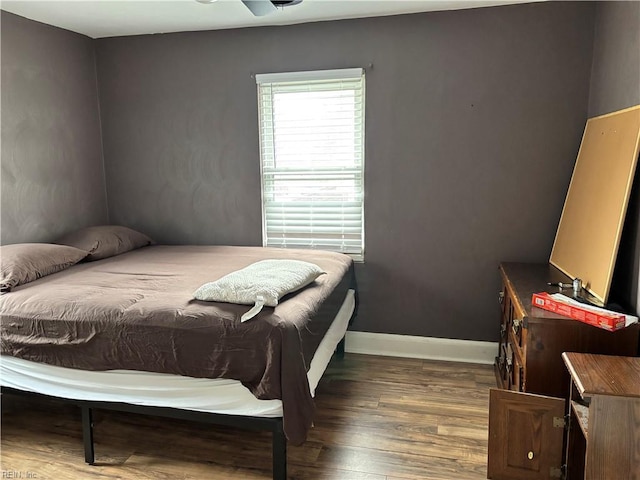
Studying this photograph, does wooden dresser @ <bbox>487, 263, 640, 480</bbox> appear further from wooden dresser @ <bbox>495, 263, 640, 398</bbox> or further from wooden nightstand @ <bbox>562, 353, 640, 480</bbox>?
wooden nightstand @ <bbox>562, 353, 640, 480</bbox>

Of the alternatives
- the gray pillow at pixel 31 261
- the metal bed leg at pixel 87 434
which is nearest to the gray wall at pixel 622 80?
the metal bed leg at pixel 87 434

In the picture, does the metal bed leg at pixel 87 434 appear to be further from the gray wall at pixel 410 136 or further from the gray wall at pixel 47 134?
the gray wall at pixel 410 136

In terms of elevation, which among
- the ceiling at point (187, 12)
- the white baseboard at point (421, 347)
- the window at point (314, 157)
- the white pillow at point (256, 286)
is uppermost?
the ceiling at point (187, 12)

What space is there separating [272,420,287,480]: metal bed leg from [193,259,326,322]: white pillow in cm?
49

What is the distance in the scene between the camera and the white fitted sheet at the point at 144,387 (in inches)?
80.1

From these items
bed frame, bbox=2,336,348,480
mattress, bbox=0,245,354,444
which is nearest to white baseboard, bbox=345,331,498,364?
mattress, bbox=0,245,354,444

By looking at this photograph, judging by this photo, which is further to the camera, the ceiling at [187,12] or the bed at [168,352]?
the ceiling at [187,12]

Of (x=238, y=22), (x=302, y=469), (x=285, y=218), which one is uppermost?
(x=238, y=22)

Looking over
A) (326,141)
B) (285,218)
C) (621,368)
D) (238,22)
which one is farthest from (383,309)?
(238,22)

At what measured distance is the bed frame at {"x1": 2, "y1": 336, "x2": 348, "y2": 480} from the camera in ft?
6.60

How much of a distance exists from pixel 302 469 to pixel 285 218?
1.86 metres

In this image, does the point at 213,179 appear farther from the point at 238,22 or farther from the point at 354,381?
the point at 354,381

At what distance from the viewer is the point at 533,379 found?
2.04 metres

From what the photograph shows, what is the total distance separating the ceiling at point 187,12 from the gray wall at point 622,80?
0.58 m
